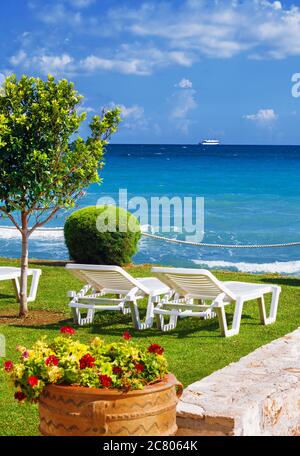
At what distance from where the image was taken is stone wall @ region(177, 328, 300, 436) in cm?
455

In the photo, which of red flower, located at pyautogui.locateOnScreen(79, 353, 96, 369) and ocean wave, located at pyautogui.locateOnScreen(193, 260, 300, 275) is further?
ocean wave, located at pyautogui.locateOnScreen(193, 260, 300, 275)

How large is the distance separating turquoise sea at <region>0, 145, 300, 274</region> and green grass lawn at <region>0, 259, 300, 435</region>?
11.2 meters

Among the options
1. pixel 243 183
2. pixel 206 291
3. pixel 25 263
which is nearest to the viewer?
pixel 206 291

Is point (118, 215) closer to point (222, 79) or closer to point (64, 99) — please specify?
point (64, 99)

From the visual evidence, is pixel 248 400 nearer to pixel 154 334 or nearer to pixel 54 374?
pixel 54 374

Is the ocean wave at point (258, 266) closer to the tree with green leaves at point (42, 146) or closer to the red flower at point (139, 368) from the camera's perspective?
the tree with green leaves at point (42, 146)

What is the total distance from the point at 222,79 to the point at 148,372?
10548 cm

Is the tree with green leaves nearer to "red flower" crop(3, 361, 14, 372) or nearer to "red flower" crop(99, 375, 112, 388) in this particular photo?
"red flower" crop(3, 361, 14, 372)

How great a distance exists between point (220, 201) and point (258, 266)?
28793mm

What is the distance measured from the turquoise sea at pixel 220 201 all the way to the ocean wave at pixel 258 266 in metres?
0.03

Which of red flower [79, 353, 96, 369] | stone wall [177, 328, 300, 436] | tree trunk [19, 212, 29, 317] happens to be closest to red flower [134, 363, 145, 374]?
red flower [79, 353, 96, 369]

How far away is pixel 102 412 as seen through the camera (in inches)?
152
